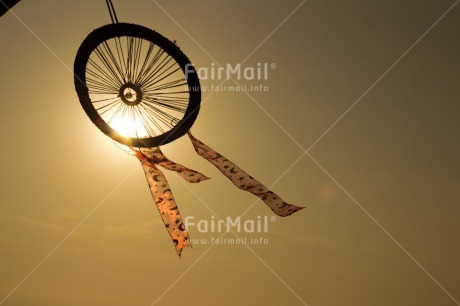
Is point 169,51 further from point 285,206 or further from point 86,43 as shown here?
point 285,206

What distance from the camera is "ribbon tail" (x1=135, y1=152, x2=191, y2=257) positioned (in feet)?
28.0

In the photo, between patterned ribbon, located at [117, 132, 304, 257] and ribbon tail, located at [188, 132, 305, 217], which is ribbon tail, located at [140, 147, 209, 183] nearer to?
patterned ribbon, located at [117, 132, 304, 257]

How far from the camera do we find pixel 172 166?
8.27 meters

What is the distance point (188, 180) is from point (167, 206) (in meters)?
0.84

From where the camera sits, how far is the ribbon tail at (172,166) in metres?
8.12

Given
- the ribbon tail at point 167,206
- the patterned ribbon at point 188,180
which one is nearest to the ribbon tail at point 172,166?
the patterned ribbon at point 188,180

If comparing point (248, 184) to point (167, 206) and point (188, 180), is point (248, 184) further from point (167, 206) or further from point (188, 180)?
point (167, 206)

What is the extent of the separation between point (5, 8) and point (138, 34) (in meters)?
1.80

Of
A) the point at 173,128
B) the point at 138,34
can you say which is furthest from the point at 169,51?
the point at 173,128

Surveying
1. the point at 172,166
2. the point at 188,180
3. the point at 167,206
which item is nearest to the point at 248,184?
the point at 188,180

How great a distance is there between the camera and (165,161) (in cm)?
826

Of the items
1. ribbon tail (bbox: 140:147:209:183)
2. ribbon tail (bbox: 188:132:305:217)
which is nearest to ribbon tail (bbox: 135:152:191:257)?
ribbon tail (bbox: 140:147:209:183)

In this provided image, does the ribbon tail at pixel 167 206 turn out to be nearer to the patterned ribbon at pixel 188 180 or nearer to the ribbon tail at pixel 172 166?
the patterned ribbon at pixel 188 180

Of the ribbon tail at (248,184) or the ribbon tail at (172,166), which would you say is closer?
the ribbon tail at (172,166)
